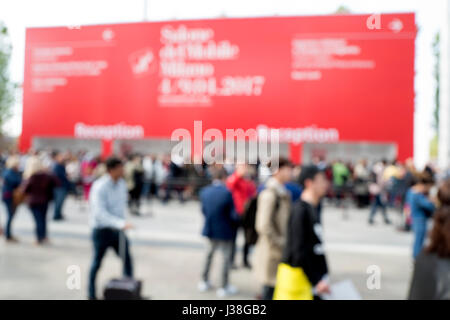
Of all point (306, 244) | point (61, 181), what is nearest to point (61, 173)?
point (61, 181)

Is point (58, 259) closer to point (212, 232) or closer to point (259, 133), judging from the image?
point (212, 232)

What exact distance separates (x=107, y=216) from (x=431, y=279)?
2999mm

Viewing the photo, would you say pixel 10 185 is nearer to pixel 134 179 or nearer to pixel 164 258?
pixel 164 258

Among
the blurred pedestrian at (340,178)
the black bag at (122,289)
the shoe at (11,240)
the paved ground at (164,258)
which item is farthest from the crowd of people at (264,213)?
the blurred pedestrian at (340,178)

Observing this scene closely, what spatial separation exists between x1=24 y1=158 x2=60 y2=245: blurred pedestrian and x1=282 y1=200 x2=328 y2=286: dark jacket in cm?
507

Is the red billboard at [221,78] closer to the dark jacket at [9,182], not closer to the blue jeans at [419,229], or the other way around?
the blue jeans at [419,229]

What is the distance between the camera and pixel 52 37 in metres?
1.33

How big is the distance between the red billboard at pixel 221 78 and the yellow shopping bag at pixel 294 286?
0.83m

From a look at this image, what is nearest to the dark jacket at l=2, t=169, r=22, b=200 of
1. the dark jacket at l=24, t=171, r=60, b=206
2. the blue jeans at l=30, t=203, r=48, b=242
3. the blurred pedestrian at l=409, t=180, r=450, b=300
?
the dark jacket at l=24, t=171, r=60, b=206

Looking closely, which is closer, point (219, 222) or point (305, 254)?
point (305, 254)

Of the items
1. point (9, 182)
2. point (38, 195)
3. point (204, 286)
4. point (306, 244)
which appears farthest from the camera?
point (9, 182)

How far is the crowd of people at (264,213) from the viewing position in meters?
2.18

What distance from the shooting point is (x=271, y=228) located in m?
3.40

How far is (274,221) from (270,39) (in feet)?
5.79
